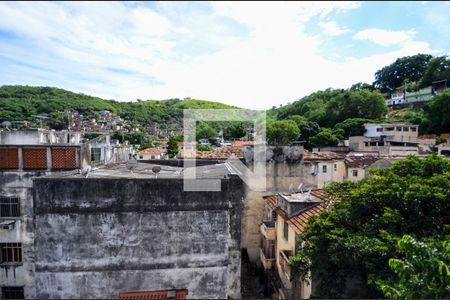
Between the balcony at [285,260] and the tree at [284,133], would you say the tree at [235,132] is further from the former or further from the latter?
the balcony at [285,260]

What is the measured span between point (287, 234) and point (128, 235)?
674 centimetres

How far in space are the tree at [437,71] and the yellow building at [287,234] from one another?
63.1m

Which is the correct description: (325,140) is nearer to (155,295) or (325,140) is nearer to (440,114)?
(440,114)

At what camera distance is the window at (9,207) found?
1064cm

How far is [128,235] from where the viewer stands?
781cm

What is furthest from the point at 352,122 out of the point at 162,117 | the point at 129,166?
the point at 162,117

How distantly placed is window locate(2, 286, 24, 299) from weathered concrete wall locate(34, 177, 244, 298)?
3915 mm

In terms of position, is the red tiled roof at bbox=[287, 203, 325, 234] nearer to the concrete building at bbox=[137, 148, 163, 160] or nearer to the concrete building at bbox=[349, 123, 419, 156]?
the concrete building at bbox=[349, 123, 419, 156]

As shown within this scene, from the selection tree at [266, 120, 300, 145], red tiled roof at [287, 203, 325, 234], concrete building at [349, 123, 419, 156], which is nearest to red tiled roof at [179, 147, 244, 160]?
red tiled roof at [287, 203, 325, 234]

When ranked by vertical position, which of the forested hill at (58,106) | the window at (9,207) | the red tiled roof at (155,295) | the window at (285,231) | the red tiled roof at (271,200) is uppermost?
the forested hill at (58,106)

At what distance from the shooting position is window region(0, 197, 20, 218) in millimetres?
10641

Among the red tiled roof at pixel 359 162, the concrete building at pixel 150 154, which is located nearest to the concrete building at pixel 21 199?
the red tiled roof at pixel 359 162

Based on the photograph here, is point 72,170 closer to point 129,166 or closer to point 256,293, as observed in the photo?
point 129,166

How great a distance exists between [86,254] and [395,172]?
9.57 meters
